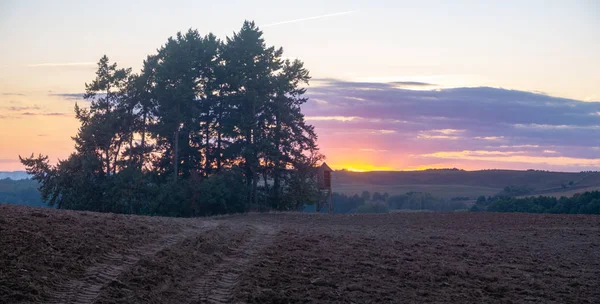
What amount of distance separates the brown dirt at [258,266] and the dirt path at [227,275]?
0.9 inches

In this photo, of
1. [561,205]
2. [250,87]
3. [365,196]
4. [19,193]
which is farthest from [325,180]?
[19,193]

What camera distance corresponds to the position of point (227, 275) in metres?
12.9

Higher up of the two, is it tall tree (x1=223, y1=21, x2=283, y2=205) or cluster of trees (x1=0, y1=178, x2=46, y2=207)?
tall tree (x1=223, y1=21, x2=283, y2=205)

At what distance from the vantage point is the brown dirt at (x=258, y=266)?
1093cm

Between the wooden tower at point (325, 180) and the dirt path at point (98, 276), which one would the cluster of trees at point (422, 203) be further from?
the dirt path at point (98, 276)

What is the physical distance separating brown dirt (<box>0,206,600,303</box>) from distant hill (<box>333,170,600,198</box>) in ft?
242

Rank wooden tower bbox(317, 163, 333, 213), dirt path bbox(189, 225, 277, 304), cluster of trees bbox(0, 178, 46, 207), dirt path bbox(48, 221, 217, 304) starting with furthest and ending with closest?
cluster of trees bbox(0, 178, 46, 207), wooden tower bbox(317, 163, 333, 213), dirt path bbox(189, 225, 277, 304), dirt path bbox(48, 221, 217, 304)

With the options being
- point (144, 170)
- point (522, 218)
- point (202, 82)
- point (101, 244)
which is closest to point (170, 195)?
point (144, 170)

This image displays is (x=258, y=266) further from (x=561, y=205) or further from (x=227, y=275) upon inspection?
(x=561, y=205)

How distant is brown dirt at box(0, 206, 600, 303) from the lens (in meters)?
10.9

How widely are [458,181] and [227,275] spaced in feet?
369


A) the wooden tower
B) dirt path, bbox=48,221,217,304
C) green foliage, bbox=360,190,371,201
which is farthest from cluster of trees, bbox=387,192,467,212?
dirt path, bbox=48,221,217,304

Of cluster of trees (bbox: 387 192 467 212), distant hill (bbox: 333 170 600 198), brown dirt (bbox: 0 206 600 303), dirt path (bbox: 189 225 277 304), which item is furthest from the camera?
distant hill (bbox: 333 170 600 198)

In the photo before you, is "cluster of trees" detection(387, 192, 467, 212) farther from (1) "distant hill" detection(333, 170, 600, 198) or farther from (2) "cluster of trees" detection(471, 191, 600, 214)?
(2) "cluster of trees" detection(471, 191, 600, 214)
